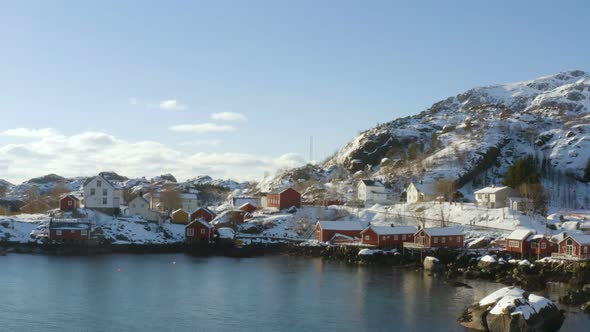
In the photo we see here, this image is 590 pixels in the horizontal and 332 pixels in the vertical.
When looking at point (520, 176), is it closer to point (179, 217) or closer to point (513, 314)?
point (179, 217)

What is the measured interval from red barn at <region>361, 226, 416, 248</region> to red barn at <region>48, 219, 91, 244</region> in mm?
33892

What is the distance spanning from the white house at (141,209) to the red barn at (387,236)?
3066 centimetres

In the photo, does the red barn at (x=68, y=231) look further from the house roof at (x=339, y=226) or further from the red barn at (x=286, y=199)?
the red barn at (x=286, y=199)

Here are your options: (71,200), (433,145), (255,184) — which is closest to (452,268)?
(71,200)

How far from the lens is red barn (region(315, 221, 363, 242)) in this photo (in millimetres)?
72375

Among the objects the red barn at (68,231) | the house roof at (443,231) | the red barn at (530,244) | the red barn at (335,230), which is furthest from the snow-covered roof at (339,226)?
the red barn at (68,231)

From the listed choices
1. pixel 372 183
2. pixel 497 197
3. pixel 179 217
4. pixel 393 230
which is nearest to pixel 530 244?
pixel 393 230

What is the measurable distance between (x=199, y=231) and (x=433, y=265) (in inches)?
1281

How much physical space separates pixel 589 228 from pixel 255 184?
10912cm

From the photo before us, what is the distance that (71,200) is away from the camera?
78.5m

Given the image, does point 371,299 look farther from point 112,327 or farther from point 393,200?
point 393,200

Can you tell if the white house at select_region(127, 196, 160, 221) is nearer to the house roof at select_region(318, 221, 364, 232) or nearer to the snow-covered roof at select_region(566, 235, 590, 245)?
the house roof at select_region(318, 221, 364, 232)

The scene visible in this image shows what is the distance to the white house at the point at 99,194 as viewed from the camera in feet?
256

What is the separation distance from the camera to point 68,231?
7025cm
